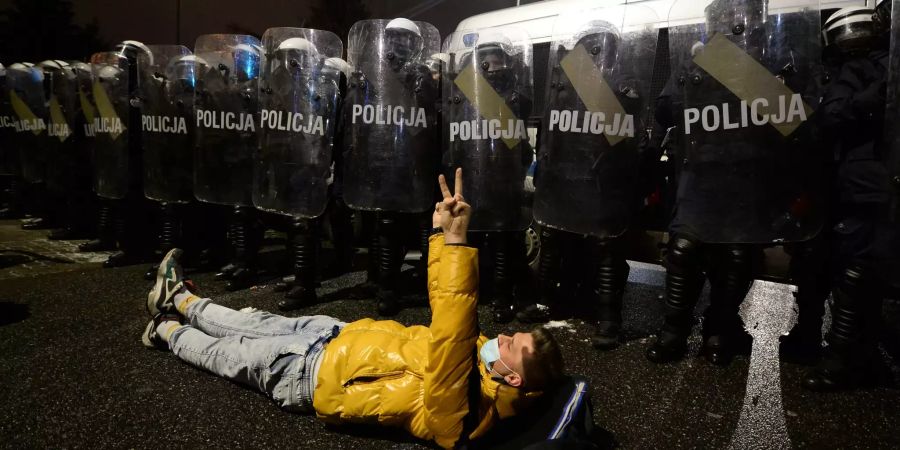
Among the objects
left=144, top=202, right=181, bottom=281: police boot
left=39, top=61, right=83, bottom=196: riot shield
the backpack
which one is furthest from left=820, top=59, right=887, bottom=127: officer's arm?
left=39, top=61, right=83, bottom=196: riot shield

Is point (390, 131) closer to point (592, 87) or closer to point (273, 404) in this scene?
point (592, 87)

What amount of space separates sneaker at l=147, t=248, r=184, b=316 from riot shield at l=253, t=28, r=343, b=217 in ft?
3.16

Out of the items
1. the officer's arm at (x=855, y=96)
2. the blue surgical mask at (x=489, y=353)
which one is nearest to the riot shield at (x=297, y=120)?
the blue surgical mask at (x=489, y=353)

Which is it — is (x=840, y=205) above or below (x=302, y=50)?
below

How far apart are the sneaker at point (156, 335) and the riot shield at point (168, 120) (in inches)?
76.9

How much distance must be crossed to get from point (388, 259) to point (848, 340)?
9.41ft

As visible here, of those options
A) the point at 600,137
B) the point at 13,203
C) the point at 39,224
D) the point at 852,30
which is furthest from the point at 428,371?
the point at 13,203

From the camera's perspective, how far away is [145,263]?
5082 millimetres

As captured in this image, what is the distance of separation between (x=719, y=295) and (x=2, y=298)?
17.1 ft

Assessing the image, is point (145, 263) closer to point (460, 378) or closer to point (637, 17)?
point (460, 378)

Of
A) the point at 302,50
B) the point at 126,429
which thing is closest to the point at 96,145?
the point at 302,50

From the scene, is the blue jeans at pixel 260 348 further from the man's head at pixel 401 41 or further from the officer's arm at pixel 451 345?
the man's head at pixel 401 41

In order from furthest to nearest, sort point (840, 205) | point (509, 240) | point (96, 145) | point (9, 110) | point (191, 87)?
1. point (9, 110)
2. point (96, 145)
3. point (191, 87)
4. point (509, 240)
5. point (840, 205)

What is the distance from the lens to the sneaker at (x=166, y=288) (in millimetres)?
2982
